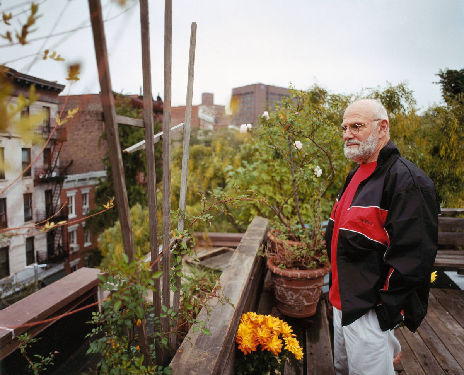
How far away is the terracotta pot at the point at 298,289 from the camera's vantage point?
2.49 m

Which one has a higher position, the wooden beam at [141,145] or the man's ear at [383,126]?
the man's ear at [383,126]

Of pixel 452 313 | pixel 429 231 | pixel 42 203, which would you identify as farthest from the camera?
pixel 42 203

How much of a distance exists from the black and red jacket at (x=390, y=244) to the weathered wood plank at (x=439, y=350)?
107cm

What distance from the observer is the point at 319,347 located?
230 centimetres

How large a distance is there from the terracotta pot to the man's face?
116 cm

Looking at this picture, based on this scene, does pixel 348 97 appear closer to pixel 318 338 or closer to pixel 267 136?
pixel 267 136

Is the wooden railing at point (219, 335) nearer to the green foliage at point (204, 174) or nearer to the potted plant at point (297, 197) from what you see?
the potted plant at point (297, 197)

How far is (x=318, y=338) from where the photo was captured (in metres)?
2.42

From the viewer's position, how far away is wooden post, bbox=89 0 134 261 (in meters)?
0.71

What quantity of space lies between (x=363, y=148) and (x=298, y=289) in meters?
1.37

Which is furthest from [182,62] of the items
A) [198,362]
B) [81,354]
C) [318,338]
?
[318,338]

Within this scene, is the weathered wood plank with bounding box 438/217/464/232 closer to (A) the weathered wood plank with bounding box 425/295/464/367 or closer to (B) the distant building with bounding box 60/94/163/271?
(A) the weathered wood plank with bounding box 425/295/464/367

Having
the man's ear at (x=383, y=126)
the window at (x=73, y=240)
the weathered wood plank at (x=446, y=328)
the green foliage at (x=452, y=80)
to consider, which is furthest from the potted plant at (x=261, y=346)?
the window at (x=73, y=240)

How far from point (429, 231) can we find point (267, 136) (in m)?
2.26
